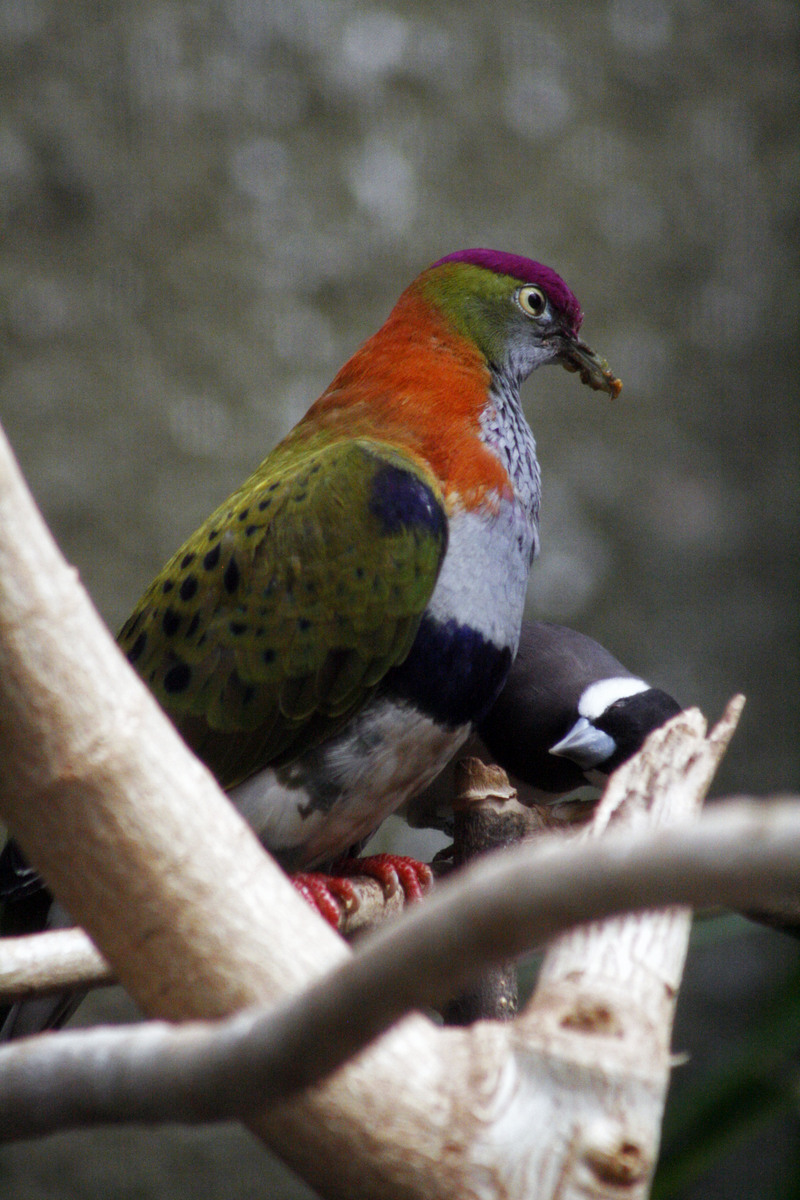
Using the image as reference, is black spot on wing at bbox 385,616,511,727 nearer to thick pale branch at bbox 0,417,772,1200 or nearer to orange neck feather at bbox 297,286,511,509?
orange neck feather at bbox 297,286,511,509

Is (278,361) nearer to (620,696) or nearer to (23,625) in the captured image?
(620,696)

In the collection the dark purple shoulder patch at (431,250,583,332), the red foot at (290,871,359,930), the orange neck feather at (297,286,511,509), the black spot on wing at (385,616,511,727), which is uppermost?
the dark purple shoulder patch at (431,250,583,332)

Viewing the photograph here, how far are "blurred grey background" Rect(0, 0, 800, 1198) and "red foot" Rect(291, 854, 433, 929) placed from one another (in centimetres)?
112

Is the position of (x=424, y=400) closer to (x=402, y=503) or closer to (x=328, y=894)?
(x=402, y=503)

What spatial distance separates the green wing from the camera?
114cm

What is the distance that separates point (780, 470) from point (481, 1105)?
6.86 ft

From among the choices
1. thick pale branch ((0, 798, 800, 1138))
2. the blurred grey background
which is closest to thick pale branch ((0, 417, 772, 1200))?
thick pale branch ((0, 798, 800, 1138))

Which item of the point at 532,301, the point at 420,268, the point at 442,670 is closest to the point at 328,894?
the point at 442,670

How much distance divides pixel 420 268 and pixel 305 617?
4.73 ft

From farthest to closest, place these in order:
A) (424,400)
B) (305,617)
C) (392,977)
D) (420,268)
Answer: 1. (420,268)
2. (424,400)
3. (305,617)
4. (392,977)

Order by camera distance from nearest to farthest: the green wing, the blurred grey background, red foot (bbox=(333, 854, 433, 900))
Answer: the green wing, red foot (bbox=(333, 854, 433, 900)), the blurred grey background

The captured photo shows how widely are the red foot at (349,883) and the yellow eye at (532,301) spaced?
576 millimetres

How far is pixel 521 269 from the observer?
4.41 ft

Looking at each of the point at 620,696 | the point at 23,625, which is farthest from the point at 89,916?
the point at 620,696
